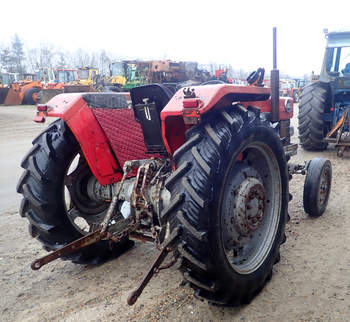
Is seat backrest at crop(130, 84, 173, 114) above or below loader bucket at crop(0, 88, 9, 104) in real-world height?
above

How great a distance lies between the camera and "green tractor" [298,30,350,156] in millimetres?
6938

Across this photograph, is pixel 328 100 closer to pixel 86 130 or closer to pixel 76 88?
pixel 86 130

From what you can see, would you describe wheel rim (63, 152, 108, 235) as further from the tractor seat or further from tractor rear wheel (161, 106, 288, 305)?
tractor rear wheel (161, 106, 288, 305)

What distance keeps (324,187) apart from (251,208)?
185 cm

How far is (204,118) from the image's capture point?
2.09 metres

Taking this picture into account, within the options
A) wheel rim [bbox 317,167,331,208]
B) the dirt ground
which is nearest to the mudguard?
the dirt ground

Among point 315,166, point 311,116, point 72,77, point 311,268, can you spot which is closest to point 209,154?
point 311,268

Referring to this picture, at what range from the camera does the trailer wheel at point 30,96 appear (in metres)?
21.8

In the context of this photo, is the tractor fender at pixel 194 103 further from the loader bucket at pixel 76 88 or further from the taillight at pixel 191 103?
the loader bucket at pixel 76 88

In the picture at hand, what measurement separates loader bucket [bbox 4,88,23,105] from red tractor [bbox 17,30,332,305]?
70.0ft

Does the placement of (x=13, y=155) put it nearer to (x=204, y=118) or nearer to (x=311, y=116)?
(x=311, y=116)

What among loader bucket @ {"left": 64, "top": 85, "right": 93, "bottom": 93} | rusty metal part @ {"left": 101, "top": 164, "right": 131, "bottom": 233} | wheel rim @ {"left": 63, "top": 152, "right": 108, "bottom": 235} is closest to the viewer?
rusty metal part @ {"left": 101, "top": 164, "right": 131, "bottom": 233}

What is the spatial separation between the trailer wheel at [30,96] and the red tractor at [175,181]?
20.8 m

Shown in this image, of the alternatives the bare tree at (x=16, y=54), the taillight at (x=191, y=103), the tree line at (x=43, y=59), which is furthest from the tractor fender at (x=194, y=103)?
the bare tree at (x=16, y=54)
